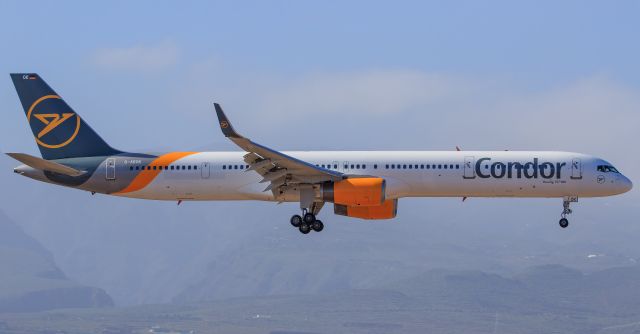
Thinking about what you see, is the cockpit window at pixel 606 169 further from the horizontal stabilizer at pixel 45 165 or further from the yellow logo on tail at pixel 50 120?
the yellow logo on tail at pixel 50 120

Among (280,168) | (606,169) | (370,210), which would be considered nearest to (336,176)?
(280,168)

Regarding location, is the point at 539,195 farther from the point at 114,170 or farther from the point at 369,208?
the point at 114,170

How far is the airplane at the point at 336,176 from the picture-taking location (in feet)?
227

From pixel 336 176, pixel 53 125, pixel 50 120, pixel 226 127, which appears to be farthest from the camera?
pixel 50 120

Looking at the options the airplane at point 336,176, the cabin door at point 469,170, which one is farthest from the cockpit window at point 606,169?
the cabin door at point 469,170

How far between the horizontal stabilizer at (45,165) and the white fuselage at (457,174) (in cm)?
880

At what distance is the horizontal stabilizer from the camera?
6881 centimetres

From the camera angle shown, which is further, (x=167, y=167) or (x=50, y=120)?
(x=50, y=120)

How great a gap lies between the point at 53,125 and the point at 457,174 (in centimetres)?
2851

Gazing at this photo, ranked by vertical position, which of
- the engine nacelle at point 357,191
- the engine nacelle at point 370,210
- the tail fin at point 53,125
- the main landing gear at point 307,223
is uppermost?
the tail fin at point 53,125

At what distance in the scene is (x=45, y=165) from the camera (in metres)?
71.4

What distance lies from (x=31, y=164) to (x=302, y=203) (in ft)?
58.4

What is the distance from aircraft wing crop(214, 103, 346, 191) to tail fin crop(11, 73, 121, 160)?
1252 cm

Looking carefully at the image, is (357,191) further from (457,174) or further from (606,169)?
(606,169)
